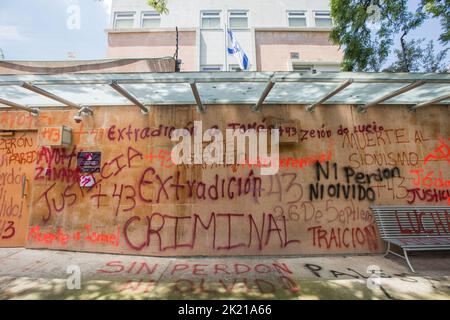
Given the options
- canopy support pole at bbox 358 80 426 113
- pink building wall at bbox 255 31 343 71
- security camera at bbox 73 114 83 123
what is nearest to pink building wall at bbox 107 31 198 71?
pink building wall at bbox 255 31 343 71

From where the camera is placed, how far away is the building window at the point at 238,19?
40.6 ft

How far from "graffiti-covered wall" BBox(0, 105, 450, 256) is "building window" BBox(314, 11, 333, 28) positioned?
365 inches

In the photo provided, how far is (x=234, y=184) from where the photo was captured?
5.10 metres

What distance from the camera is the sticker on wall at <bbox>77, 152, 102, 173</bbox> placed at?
17.1ft

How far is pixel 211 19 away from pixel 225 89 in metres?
10.0

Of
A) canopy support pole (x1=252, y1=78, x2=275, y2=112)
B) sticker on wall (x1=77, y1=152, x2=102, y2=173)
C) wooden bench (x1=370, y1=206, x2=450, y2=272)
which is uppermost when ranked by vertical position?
canopy support pole (x1=252, y1=78, x2=275, y2=112)

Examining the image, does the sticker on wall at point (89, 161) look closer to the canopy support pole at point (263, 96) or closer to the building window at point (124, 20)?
the canopy support pole at point (263, 96)

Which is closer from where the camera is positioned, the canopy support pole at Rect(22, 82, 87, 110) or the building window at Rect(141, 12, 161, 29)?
the canopy support pole at Rect(22, 82, 87, 110)

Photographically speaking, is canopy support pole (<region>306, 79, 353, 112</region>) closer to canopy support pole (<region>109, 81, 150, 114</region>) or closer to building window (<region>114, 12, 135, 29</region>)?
canopy support pole (<region>109, 81, 150, 114</region>)

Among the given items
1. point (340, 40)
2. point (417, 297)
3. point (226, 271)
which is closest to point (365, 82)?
point (417, 297)

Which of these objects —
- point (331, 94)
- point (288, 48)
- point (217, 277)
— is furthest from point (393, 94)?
point (288, 48)

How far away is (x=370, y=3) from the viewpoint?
297 inches

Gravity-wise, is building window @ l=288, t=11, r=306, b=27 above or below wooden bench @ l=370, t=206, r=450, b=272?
above

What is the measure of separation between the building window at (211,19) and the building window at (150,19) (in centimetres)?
243
